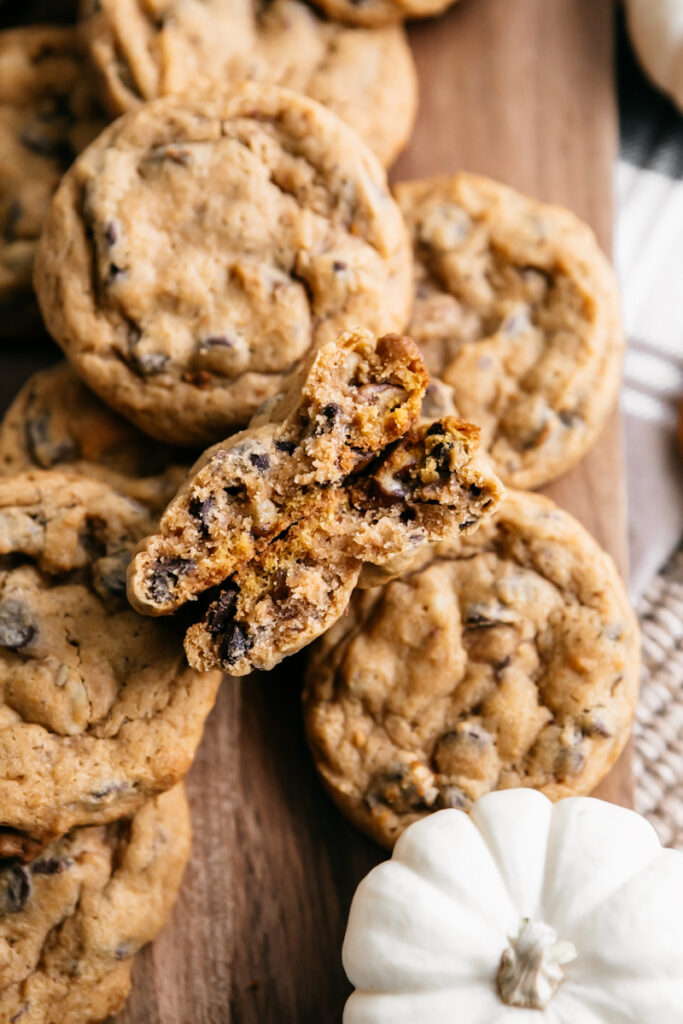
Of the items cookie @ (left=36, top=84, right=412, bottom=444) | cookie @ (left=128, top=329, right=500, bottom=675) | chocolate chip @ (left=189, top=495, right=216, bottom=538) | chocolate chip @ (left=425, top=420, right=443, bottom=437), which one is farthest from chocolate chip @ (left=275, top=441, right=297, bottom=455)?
cookie @ (left=36, top=84, right=412, bottom=444)

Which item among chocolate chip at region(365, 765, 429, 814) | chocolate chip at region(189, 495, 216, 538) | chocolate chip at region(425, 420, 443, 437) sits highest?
chocolate chip at region(425, 420, 443, 437)

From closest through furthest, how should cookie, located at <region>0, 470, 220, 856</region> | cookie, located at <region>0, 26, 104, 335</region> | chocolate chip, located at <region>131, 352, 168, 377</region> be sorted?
cookie, located at <region>0, 470, 220, 856</region> → chocolate chip, located at <region>131, 352, 168, 377</region> → cookie, located at <region>0, 26, 104, 335</region>

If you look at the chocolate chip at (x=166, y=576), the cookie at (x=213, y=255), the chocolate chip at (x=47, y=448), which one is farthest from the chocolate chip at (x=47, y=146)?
the chocolate chip at (x=166, y=576)

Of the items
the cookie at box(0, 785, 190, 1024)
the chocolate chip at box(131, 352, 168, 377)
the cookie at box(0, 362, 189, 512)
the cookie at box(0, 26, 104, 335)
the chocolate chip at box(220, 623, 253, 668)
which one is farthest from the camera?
the cookie at box(0, 26, 104, 335)

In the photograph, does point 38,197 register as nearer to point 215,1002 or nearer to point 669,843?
Answer: point 215,1002

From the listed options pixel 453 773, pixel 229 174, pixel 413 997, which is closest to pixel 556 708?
pixel 453 773

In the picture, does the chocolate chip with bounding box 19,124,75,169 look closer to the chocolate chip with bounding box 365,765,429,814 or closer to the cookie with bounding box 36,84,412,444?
the cookie with bounding box 36,84,412,444

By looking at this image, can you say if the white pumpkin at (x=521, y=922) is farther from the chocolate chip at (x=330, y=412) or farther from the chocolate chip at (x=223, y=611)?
the chocolate chip at (x=330, y=412)
